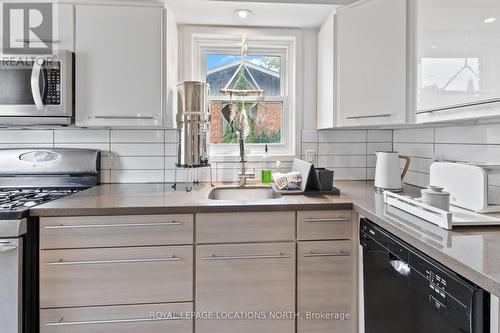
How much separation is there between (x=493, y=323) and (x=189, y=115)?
5.44 ft

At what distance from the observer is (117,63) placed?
1752mm

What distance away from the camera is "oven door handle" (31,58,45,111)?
162 cm

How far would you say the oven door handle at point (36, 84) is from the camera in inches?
63.6

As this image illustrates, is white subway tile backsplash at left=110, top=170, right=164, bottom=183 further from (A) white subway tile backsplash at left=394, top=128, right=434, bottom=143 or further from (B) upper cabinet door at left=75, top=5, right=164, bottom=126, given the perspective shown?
(A) white subway tile backsplash at left=394, top=128, right=434, bottom=143

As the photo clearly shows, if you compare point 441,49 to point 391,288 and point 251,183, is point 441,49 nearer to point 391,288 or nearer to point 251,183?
point 391,288

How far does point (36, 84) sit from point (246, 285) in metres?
1.49

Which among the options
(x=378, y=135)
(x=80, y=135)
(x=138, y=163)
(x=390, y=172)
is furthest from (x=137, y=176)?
(x=378, y=135)

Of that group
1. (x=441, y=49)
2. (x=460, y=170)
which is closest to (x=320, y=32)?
(x=441, y=49)

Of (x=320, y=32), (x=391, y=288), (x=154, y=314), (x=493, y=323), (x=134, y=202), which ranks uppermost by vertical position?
(x=320, y=32)

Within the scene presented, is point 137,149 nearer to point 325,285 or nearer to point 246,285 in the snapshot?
point 246,285

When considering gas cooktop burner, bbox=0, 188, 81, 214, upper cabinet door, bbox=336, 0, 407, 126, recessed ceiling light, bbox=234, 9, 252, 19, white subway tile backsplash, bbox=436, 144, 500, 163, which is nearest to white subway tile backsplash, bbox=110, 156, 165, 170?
gas cooktop burner, bbox=0, 188, 81, 214

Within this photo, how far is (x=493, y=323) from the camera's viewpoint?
70 centimetres

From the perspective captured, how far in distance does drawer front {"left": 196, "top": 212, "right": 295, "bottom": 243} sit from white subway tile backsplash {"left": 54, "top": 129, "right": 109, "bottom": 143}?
1062 mm

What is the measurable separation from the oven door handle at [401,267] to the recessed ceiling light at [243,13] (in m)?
1.62
